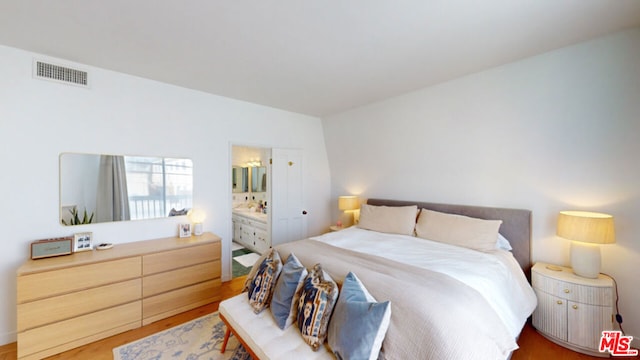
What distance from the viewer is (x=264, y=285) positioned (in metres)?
1.88

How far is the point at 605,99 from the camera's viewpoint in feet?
6.59

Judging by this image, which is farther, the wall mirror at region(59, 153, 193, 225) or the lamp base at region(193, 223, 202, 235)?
the lamp base at region(193, 223, 202, 235)

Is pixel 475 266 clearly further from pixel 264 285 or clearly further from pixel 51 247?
pixel 51 247

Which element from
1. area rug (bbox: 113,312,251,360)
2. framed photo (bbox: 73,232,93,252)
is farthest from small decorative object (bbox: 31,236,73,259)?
area rug (bbox: 113,312,251,360)

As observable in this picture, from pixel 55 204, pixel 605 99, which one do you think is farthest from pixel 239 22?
pixel 605 99

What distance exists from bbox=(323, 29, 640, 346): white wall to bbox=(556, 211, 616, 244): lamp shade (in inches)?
10.6

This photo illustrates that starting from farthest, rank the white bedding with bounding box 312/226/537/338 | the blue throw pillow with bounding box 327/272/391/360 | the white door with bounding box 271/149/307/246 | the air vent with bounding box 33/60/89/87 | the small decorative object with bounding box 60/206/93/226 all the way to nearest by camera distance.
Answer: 1. the white door with bounding box 271/149/307/246
2. the small decorative object with bounding box 60/206/93/226
3. the air vent with bounding box 33/60/89/87
4. the white bedding with bounding box 312/226/537/338
5. the blue throw pillow with bounding box 327/272/391/360

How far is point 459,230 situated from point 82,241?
12.4ft

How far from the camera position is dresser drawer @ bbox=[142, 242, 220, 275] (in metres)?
2.36

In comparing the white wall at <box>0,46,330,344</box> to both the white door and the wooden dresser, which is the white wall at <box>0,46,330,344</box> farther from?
the white door

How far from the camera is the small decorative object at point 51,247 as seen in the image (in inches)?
81.0

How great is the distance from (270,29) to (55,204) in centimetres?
258

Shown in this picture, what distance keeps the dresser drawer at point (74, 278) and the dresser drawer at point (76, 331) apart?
266 mm

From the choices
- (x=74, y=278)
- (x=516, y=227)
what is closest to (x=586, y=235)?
(x=516, y=227)
